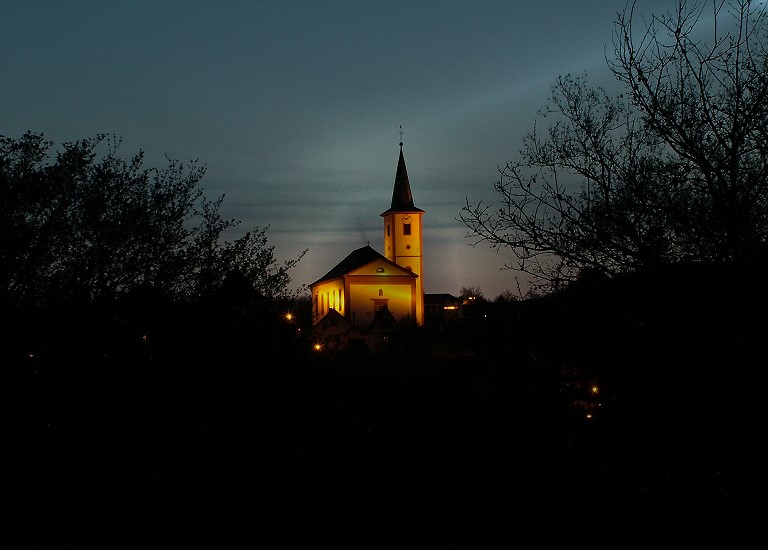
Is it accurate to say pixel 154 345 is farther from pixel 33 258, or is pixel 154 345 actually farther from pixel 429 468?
pixel 429 468

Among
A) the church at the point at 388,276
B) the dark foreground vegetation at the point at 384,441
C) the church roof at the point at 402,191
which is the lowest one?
the dark foreground vegetation at the point at 384,441

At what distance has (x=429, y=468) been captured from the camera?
1041 cm

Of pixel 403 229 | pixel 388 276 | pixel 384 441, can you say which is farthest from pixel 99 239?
pixel 403 229

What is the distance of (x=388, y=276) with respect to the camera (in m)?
83.4

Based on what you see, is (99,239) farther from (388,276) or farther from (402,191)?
(402,191)

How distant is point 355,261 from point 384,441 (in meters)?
76.9

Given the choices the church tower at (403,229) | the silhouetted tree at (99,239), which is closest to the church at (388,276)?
the church tower at (403,229)

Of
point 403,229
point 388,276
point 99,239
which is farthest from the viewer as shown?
point 403,229

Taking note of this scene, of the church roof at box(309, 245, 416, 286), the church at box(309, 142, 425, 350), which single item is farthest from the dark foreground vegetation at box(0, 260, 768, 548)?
the church roof at box(309, 245, 416, 286)

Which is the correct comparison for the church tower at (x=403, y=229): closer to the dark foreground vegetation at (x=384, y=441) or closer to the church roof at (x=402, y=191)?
the church roof at (x=402, y=191)

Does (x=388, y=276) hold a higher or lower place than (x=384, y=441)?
higher

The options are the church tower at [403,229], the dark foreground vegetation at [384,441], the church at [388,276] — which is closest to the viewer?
the dark foreground vegetation at [384,441]

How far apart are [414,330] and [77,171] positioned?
3203 centimetres

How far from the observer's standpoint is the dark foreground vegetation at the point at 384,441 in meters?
5.25
